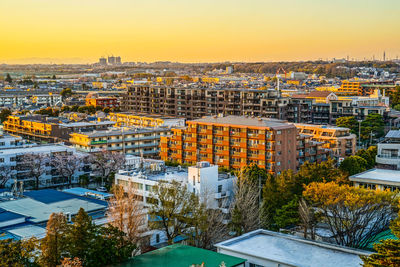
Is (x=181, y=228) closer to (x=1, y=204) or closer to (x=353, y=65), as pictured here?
(x=1, y=204)

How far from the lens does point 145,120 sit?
118ft

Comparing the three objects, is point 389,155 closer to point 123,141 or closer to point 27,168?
point 123,141

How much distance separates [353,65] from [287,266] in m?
124

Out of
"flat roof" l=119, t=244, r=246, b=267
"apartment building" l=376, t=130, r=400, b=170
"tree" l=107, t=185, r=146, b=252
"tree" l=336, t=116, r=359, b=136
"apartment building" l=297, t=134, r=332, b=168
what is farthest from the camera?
"tree" l=336, t=116, r=359, b=136

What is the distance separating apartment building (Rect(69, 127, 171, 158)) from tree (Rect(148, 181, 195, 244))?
40.9ft

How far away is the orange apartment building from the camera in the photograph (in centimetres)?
2050

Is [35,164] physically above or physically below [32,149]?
below

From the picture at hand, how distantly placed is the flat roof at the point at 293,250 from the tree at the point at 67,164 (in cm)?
1137

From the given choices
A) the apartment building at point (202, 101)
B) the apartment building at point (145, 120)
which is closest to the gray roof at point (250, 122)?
the apartment building at point (145, 120)

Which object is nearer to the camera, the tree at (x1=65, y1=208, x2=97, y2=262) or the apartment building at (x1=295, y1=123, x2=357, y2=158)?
the tree at (x1=65, y1=208, x2=97, y2=262)

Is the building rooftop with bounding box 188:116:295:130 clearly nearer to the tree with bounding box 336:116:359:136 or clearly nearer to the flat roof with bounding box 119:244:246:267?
the flat roof with bounding box 119:244:246:267

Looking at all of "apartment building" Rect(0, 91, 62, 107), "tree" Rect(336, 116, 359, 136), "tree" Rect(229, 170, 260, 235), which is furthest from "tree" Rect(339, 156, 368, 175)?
"apartment building" Rect(0, 91, 62, 107)

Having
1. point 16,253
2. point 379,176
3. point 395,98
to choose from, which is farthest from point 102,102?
point 16,253

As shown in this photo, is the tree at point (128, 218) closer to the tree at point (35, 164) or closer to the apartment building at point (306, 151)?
the tree at point (35, 164)
